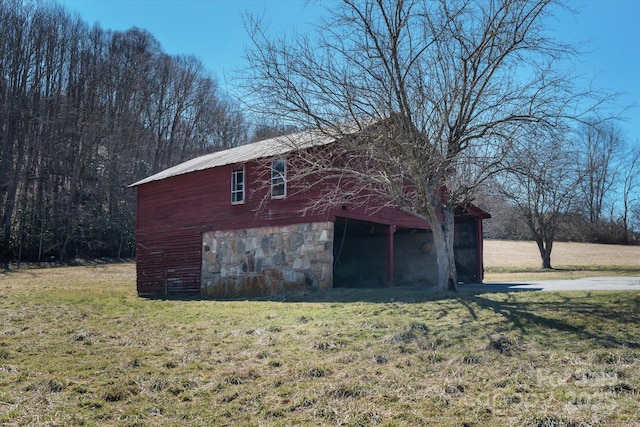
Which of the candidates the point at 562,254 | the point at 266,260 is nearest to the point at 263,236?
the point at 266,260

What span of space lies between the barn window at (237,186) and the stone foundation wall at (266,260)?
Result: 1.07 metres

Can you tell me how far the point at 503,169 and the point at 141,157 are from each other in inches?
1445

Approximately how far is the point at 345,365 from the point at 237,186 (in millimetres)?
12538

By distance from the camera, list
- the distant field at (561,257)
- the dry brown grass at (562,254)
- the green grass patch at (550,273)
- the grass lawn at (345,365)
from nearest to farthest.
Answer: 1. the grass lawn at (345,365)
2. the green grass patch at (550,273)
3. the distant field at (561,257)
4. the dry brown grass at (562,254)

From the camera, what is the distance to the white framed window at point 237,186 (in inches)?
739

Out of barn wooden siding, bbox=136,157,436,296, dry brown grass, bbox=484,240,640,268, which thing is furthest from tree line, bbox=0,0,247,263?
dry brown grass, bbox=484,240,640,268

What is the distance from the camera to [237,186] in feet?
62.2

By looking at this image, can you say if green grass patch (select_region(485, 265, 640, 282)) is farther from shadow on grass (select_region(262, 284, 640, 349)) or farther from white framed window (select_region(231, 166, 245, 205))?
white framed window (select_region(231, 166, 245, 205))

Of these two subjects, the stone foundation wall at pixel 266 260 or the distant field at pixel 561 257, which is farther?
the distant field at pixel 561 257

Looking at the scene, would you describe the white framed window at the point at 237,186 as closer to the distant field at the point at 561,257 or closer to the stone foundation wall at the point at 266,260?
the stone foundation wall at the point at 266,260

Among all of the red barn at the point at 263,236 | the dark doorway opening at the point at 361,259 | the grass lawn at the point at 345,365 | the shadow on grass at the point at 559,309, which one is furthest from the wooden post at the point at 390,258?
the grass lawn at the point at 345,365

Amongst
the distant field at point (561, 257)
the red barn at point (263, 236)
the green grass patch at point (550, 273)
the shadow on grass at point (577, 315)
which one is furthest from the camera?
the distant field at point (561, 257)

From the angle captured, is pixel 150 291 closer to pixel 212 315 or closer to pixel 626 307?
pixel 212 315

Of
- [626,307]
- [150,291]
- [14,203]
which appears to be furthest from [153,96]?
[626,307]
